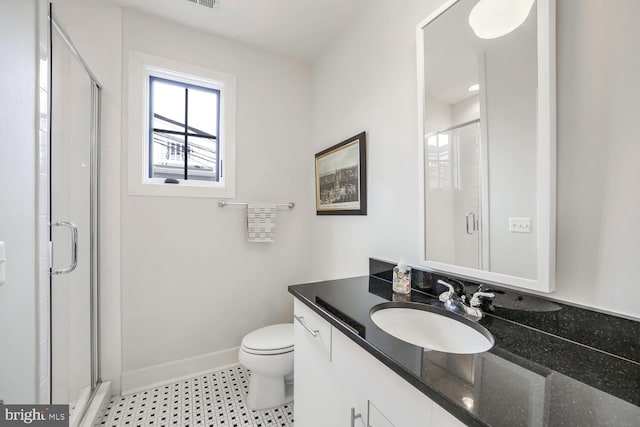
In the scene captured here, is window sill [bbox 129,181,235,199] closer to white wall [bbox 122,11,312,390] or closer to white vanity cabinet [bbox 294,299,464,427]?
white wall [bbox 122,11,312,390]

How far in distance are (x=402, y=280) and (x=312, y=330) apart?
1.52 feet

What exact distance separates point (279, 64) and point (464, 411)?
248 centimetres

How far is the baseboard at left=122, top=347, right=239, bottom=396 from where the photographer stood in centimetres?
176

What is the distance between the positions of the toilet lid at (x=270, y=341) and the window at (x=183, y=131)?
4.09 feet

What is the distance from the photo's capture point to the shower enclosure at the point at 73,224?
113 cm

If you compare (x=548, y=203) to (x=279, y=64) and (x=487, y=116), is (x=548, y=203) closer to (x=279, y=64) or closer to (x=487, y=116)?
(x=487, y=116)

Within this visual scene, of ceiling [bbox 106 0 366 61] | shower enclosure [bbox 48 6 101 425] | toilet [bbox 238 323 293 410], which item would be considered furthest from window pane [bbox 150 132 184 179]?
toilet [bbox 238 323 293 410]

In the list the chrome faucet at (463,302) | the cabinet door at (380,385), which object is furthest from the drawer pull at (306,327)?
the chrome faucet at (463,302)

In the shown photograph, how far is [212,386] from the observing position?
1812 millimetres

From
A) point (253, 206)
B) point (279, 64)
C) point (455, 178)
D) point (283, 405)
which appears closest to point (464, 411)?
point (455, 178)

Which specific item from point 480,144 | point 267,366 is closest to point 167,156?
point 267,366

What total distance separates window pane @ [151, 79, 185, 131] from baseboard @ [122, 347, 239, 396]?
5.77ft

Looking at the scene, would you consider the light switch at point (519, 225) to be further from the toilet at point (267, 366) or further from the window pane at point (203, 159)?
the window pane at point (203, 159)

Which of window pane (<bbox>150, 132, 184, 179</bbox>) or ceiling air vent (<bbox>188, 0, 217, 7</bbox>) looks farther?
window pane (<bbox>150, 132, 184, 179</bbox>)
